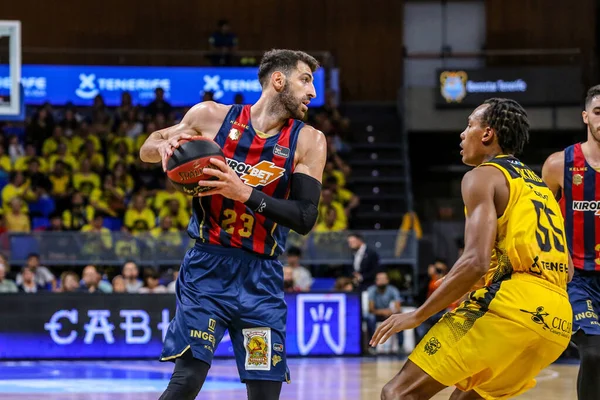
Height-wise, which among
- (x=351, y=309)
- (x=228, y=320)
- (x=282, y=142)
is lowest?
(x=351, y=309)

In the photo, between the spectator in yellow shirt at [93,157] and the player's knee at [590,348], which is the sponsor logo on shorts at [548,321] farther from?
the spectator in yellow shirt at [93,157]

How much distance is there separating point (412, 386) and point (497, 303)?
0.53m

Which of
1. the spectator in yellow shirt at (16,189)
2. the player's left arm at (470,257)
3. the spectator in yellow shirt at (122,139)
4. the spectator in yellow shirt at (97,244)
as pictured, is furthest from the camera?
the spectator in yellow shirt at (122,139)

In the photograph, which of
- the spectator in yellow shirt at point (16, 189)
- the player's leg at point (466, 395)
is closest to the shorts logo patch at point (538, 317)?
the player's leg at point (466, 395)

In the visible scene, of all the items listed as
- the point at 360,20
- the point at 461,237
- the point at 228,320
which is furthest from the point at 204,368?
the point at 360,20

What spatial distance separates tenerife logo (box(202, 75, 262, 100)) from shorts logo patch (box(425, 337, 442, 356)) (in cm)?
1479

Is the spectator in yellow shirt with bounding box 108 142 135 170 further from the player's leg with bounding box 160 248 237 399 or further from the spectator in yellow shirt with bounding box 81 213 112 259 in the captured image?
the player's leg with bounding box 160 248 237 399

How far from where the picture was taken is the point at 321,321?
1336cm

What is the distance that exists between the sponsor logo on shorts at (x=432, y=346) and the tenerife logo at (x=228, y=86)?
1479cm

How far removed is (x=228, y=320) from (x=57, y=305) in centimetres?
868

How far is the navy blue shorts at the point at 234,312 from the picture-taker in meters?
4.62

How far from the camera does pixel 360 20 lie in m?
22.3

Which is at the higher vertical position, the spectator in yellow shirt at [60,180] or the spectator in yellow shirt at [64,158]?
the spectator in yellow shirt at [64,158]

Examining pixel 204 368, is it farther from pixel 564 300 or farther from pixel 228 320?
pixel 564 300
